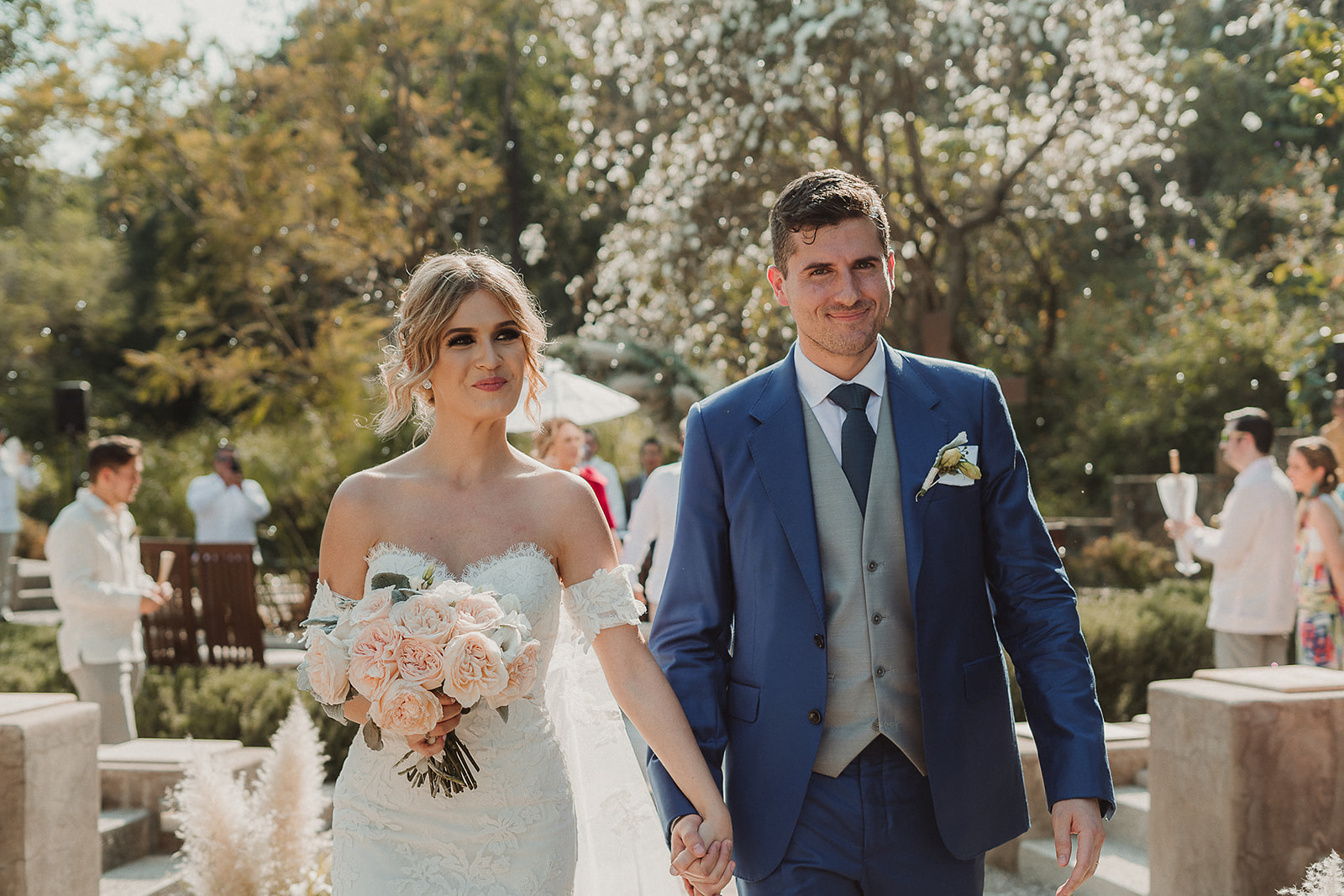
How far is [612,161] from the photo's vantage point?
17.4 meters

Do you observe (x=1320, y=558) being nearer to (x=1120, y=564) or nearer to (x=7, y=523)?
(x=1120, y=564)

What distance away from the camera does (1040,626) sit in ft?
9.03

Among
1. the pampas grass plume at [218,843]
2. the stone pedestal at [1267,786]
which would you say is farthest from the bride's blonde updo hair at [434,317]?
the stone pedestal at [1267,786]

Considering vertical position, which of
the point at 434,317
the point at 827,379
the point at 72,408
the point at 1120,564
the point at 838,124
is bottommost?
the point at 1120,564

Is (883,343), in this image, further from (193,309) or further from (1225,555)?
(193,309)

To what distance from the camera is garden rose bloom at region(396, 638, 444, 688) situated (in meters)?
2.64

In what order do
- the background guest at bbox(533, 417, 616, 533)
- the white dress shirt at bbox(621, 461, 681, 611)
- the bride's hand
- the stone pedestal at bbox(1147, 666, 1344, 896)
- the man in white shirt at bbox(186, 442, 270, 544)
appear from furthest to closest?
the man in white shirt at bbox(186, 442, 270, 544)
the background guest at bbox(533, 417, 616, 533)
the white dress shirt at bbox(621, 461, 681, 611)
the stone pedestal at bbox(1147, 666, 1344, 896)
the bride's hand

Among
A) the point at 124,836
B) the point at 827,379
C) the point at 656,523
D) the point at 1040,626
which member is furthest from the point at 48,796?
the point at 656,523

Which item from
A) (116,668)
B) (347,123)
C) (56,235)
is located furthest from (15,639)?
(56,235)

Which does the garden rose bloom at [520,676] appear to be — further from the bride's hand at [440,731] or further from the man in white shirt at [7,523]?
the man in white shirt at [7,523]

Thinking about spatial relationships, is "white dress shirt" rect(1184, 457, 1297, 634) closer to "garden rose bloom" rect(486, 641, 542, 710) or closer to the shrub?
"garden rose bloom" rect(486, 641, 542, 710)

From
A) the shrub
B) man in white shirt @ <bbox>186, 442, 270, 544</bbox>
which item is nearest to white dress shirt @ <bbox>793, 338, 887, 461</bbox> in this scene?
man in white shirt @ <bbox>186, 442, 270, 544</bbox>

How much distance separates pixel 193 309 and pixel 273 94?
384 centimetres

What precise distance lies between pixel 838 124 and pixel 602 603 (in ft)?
40.5
